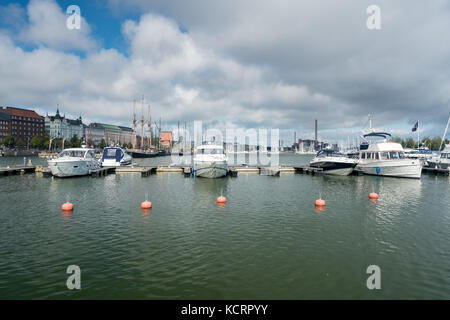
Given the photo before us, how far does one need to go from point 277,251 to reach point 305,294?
3.26 m

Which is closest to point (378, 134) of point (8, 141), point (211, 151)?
point (211, 151)

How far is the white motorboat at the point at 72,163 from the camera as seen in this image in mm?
33219

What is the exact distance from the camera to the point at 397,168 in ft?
127

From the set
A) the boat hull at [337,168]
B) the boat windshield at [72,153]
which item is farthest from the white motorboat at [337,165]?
the boat windshield at [72,153]

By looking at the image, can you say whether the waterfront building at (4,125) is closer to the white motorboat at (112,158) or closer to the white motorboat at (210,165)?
the white motorboat at (112,158)

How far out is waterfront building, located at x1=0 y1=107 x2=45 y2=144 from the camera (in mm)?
145375

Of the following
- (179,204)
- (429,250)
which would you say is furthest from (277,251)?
(179,204)

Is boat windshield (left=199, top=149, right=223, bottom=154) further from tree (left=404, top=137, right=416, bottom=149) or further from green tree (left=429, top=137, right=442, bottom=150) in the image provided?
green tree (left=429, top=137, right=442, bottom=150)

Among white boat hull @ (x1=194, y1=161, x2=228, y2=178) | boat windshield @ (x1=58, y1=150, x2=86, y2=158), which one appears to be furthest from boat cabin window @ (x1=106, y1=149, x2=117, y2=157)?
white boat hull @ (x1=194, y1=161, x2=228, y2=178)

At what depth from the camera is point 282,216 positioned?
16.9 metres

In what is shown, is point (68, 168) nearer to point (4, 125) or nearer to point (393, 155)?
point (393, 155)

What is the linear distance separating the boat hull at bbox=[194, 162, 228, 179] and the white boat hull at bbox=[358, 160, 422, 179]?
27281 mm

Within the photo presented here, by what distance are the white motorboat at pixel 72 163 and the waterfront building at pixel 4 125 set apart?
147 metres

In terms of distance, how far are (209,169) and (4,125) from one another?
550 ft
